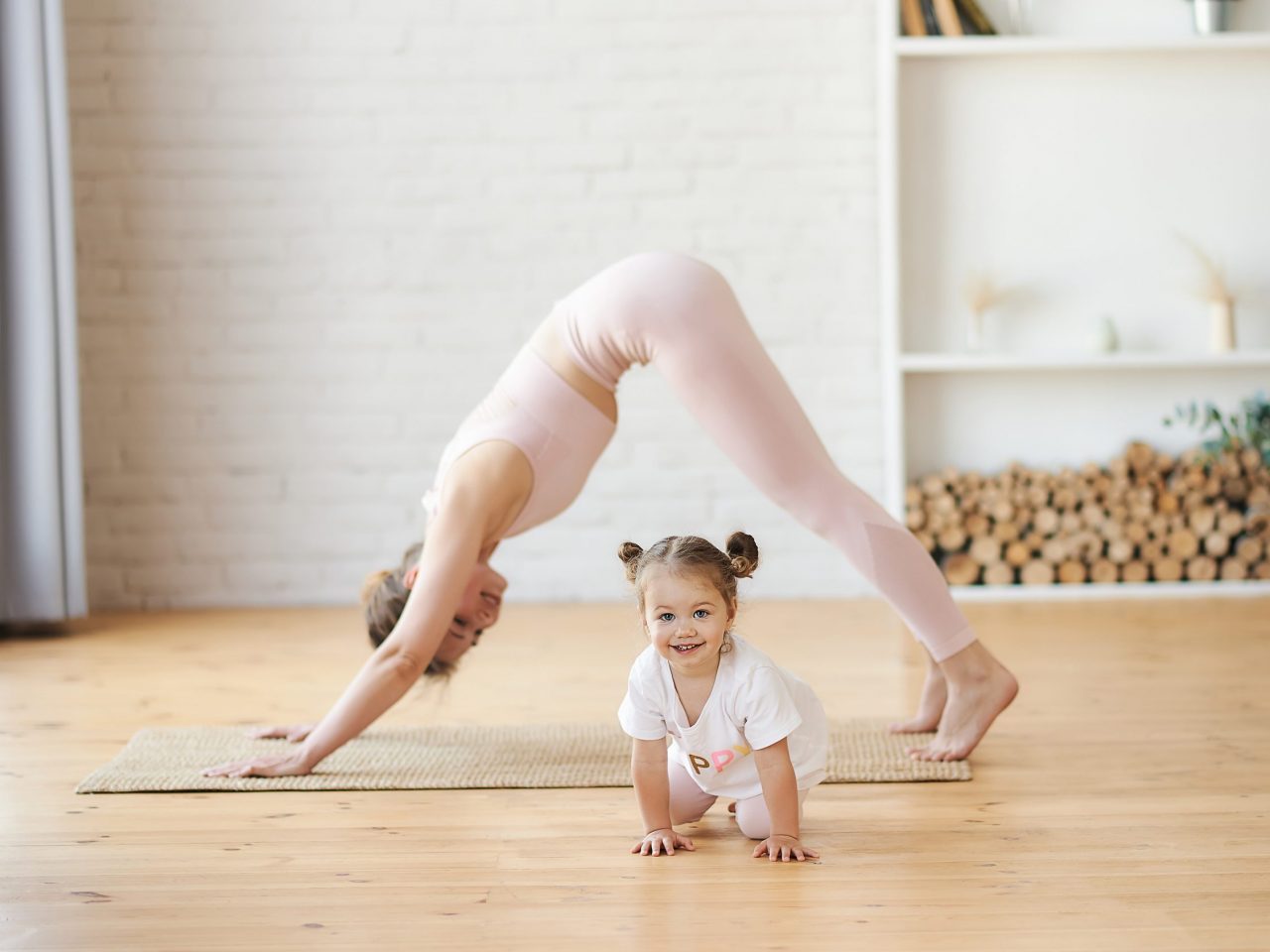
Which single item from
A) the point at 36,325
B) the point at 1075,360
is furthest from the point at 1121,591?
the point at 36,325

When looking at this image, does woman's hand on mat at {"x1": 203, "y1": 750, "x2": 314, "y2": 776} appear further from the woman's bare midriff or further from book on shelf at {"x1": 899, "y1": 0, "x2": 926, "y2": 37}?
book on shelf at {"x1": 899, "y1": 0, "x2": 926, "y2": 37}

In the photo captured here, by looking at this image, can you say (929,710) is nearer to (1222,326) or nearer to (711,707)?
(711,707)

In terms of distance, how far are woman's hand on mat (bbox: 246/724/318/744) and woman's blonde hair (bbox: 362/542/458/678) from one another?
0.22 meters

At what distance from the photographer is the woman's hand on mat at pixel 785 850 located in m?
1.92

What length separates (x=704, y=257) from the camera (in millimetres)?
4449

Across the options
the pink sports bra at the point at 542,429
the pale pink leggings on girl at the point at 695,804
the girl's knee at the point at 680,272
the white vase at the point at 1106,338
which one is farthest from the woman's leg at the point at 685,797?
the white vase at the point at 1106,338

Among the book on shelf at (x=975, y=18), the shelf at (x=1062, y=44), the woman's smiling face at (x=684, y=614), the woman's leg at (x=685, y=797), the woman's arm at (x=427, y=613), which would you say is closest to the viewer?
the woman's smiling face at (x=684, y=614)

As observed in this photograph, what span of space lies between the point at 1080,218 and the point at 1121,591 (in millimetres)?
1133

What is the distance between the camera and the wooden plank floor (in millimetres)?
1685

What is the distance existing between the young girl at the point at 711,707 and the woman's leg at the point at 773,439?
0.41 m

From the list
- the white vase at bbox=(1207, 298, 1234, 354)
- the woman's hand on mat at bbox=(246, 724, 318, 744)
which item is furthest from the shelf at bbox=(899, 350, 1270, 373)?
the woman's hand on mat at bbox=(246, 724, 318, 744)

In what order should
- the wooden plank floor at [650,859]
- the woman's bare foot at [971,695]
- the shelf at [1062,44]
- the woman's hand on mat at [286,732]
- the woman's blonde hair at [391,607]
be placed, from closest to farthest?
the wooden plank floor at [650,859] < the woman's bare foot at [971,695] < the woman's blonde hair at [391,607] < the woman's hand on mat at [286,732] < the shelf at [1062,44]

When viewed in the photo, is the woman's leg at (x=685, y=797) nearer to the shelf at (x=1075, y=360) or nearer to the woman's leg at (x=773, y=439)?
the woman's leg at (x=773, y=439)

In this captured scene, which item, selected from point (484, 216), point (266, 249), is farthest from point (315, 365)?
point (484, 216)
